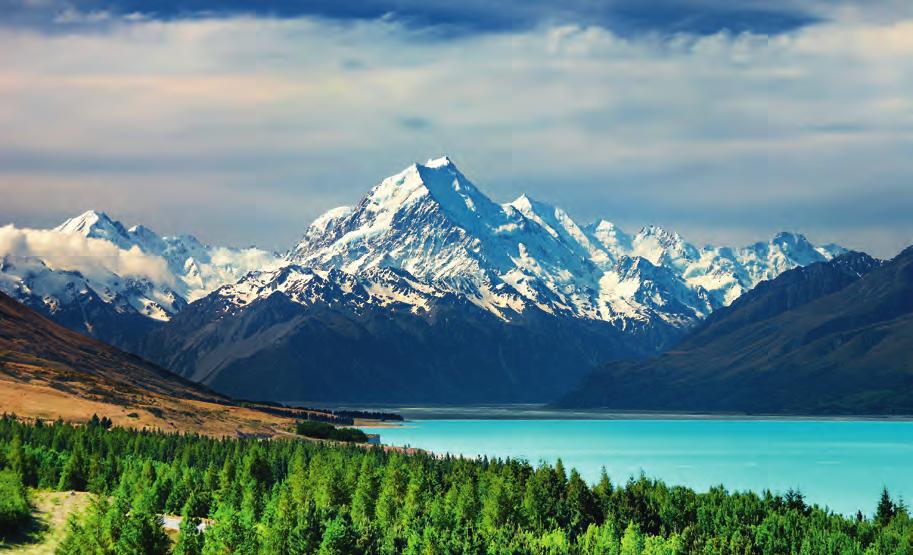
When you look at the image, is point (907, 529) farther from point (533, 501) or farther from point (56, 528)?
point (56, 528)

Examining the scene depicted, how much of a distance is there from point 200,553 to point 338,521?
15868mm

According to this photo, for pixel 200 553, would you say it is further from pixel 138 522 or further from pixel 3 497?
pixel 3 497

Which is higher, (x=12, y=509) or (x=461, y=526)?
(x=12, y=509)

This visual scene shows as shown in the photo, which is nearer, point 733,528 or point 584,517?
point 733,528

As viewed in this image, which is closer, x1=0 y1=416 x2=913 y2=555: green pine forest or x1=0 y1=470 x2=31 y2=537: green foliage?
x1=0 y1=416 x2=913 y2=555: green pine forest

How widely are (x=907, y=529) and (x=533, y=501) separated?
56511mm

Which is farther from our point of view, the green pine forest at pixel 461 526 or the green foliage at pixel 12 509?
the green foliage at pixel 12 509

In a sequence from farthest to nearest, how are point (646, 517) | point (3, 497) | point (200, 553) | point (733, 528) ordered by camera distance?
point (646, 517)
point (733, 528)
point (3, 497)
point (200, 553)

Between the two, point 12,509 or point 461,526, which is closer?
point 12,509

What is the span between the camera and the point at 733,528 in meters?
180

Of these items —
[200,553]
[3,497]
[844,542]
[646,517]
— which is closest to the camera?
[200,553]

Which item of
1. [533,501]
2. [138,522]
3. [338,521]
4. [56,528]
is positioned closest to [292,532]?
[338,521]

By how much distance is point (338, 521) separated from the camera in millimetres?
142125

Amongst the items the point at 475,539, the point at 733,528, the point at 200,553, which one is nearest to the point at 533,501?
the point at 733,528
